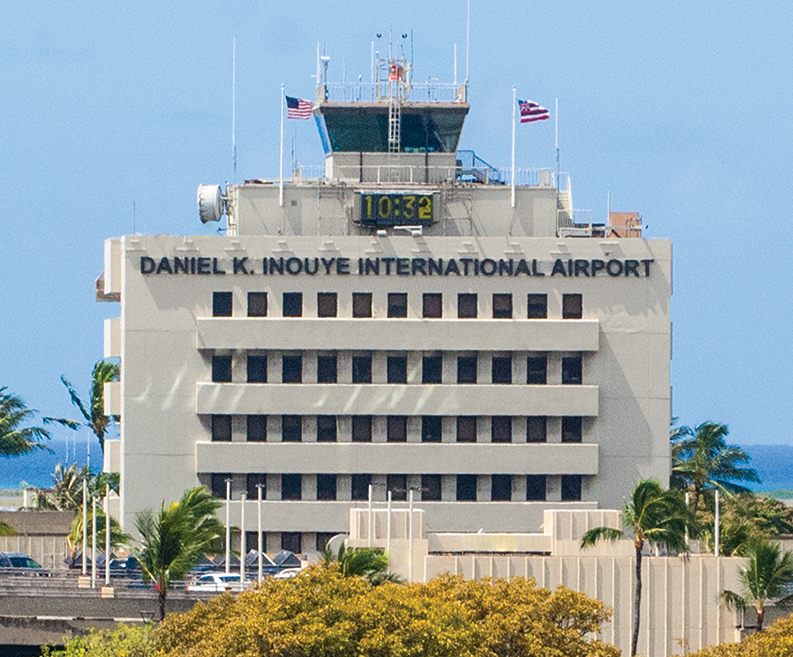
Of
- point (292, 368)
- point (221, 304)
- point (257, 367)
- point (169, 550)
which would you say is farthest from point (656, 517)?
point (221, 304)

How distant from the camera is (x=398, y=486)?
117 m

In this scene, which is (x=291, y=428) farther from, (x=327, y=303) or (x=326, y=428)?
(x=327, y=303)

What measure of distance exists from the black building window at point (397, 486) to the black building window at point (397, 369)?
17.1ft

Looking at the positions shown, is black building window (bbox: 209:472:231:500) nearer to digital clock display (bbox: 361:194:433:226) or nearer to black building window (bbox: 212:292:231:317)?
black building window (bbox: 212:292:231:317)

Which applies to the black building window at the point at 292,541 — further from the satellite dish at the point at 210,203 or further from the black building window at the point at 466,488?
the satellite dish at the point at 210,203

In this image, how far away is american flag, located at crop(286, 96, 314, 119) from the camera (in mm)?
120375

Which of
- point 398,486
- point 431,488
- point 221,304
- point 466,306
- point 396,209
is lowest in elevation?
point 431,488

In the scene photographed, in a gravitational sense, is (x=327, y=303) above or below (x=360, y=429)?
above

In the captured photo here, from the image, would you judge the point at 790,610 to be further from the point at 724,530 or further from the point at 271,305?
the point at 271,305

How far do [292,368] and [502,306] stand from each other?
11.8m

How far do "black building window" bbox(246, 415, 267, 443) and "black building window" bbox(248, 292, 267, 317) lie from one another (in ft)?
18.1

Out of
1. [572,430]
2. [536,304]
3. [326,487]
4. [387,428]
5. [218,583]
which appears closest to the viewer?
[218,583]

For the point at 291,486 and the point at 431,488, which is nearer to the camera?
the point at 431,488

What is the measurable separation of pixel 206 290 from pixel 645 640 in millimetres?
38336
